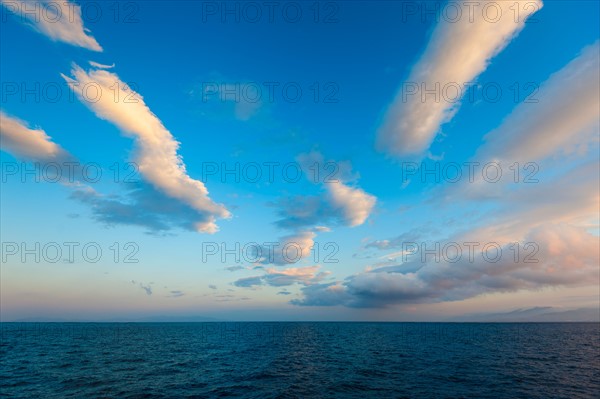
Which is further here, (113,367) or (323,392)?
(113,367)

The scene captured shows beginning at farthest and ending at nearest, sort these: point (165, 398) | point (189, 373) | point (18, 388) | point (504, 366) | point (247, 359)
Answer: point (247, 359) → point (504, 366) → point (189, 373) → point (18, 388) → point (165, 398)

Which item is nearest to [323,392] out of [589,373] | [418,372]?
[418,372]

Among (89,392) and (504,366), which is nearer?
(89,392)

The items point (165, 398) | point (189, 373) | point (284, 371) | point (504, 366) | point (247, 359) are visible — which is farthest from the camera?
point (247, 359)

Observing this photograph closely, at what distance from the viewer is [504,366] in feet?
171

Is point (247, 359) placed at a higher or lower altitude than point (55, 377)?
lower

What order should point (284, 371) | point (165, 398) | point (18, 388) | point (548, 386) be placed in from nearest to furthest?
1. point (165, 398)
2. point (18, 388)
3. point (548, 386)
4. point (284, 371)

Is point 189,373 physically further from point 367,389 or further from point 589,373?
point 589,373

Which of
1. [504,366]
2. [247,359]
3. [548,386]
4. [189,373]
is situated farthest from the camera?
[247,359]

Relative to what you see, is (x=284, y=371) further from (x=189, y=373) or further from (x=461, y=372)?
(x=461, y=372)

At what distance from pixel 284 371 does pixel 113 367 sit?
2773cm

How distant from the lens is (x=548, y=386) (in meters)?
39.1

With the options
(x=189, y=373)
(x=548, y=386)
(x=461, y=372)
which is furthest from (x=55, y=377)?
(x=548, y=386)

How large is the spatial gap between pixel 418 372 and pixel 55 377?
171 ft
